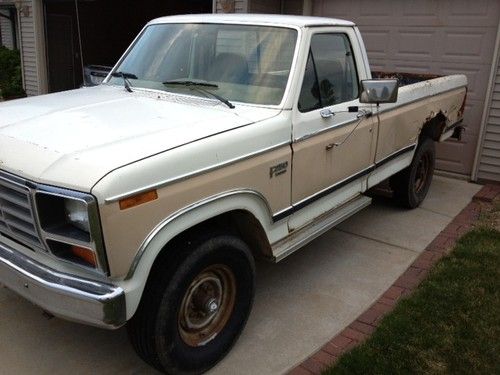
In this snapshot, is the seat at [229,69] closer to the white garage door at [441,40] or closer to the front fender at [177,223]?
the front fender at [177,223]

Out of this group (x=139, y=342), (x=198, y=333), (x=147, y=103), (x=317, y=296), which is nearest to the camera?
(x=139, y=342)

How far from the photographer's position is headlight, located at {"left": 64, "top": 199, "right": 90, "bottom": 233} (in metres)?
2.38

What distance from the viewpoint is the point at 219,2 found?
27.7 feet

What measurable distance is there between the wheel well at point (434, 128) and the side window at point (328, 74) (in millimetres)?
1804

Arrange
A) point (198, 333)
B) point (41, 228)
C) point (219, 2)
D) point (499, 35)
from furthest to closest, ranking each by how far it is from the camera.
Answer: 1. point (219, 2)
2. point (499, 35)
3. point (198, 333)
4. point (41, 228)

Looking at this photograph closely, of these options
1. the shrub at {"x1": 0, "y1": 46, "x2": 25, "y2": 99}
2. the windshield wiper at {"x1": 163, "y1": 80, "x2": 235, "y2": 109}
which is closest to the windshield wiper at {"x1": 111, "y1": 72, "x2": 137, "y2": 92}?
the windshield wiper at {"x1": 163, "y1": 80, "x2": 235, "y2": 109}

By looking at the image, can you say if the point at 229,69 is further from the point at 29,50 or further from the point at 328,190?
the point at 29,50

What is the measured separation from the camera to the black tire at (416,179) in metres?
5.62

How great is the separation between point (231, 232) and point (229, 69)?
127cm

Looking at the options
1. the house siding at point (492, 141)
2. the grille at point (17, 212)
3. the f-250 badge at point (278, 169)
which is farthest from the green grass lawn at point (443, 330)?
the house siding at point (492, 141)

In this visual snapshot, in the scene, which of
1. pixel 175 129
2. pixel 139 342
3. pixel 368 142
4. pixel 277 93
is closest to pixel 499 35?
pixel 368 142

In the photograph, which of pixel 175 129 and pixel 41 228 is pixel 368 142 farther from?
pixel 41 228

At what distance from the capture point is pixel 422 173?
6066mm

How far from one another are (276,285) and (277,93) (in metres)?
1.58
